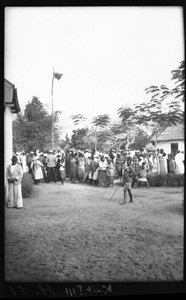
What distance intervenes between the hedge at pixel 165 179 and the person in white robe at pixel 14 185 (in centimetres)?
215

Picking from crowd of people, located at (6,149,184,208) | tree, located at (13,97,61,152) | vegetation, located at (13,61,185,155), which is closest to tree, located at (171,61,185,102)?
vegetation, located at (13,61,185,155)

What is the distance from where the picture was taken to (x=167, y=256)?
3.91 metres

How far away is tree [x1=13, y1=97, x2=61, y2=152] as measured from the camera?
434 centimetres

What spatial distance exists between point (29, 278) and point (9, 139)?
211cm

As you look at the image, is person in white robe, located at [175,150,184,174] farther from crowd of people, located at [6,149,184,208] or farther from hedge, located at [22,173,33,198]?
hedge, located at [22,173,33,198]

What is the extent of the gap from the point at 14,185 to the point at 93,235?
148 centimetres

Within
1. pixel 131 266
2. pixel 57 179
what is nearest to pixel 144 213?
pixel 131 266

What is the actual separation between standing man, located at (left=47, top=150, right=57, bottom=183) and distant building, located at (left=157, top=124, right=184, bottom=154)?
73.3 inches

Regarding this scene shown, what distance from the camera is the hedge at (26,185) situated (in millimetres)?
4238

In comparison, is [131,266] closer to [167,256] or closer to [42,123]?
→ [167,256]

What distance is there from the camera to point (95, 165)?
4.62 meters

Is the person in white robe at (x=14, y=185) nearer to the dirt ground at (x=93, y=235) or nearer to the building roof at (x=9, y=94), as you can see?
the dirt ground at (x=93, y=235)

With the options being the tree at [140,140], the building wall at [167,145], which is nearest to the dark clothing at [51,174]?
the tree at [140,140]

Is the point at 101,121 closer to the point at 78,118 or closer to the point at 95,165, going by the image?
the point at 78,118
